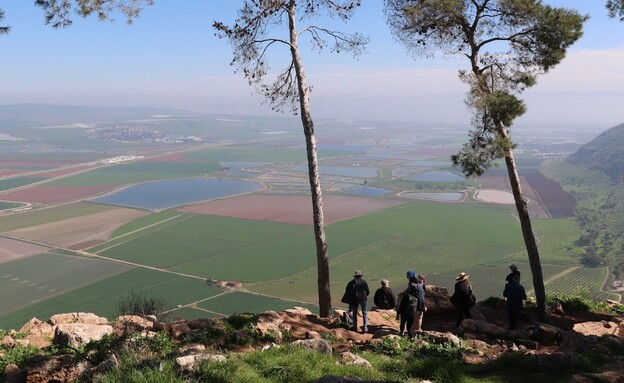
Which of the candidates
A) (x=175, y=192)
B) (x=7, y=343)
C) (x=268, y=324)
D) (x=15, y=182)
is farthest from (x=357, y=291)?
(x=15, y=182)

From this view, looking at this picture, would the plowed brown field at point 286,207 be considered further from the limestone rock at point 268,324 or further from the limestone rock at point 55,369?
the limestone rock at point 55,369

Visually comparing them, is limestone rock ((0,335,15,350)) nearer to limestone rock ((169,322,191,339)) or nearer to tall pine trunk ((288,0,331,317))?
limestone rock ((169,322,191,339))

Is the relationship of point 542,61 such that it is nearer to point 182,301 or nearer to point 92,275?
point 182,301

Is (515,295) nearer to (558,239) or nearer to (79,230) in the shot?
(558,239)

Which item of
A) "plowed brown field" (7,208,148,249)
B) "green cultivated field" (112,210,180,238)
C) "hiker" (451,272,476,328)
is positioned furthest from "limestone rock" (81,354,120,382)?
"green cultivated field" (112,210,180,238)

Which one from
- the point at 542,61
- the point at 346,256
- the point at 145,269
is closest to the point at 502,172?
the point at 346,256
